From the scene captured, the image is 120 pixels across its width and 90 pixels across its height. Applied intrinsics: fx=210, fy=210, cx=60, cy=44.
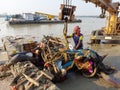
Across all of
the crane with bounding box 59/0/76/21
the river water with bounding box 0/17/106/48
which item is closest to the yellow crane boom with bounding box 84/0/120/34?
the river water with bounding box 0/17/106/48

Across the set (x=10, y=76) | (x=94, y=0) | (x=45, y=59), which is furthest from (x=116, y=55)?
(x=10, y=76)

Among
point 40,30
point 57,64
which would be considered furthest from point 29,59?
point 40,30

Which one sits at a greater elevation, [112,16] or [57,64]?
[112,16]

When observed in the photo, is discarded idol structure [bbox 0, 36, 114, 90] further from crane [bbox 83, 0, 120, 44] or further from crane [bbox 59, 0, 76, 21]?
crane [bbox 83, 0, 120, 44]

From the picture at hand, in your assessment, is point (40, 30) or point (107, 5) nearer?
point (107, 5)

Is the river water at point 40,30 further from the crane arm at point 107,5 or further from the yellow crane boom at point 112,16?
the crane arm at point 107,5

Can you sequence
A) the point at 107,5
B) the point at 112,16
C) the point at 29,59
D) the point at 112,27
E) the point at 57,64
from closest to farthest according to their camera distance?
1. the point at 57,64
2. the point at 29,59
3. the point at 107,5
4. the point at 112,16
5. the point at 112,27

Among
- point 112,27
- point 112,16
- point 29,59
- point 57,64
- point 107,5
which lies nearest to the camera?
point 57,64

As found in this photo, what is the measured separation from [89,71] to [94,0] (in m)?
4.40

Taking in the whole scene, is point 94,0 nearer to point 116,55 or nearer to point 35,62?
point 116,55

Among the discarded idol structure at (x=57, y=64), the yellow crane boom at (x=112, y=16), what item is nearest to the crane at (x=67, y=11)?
the discarded idol structure at (x=57, y=64)

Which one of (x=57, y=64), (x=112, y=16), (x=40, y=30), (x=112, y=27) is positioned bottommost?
(x=57, y=64)

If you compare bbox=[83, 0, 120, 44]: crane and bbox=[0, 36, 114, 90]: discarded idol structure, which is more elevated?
bbox=[83, 0, 120, 44]: crane

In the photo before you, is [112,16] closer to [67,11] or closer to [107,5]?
[107,5]
